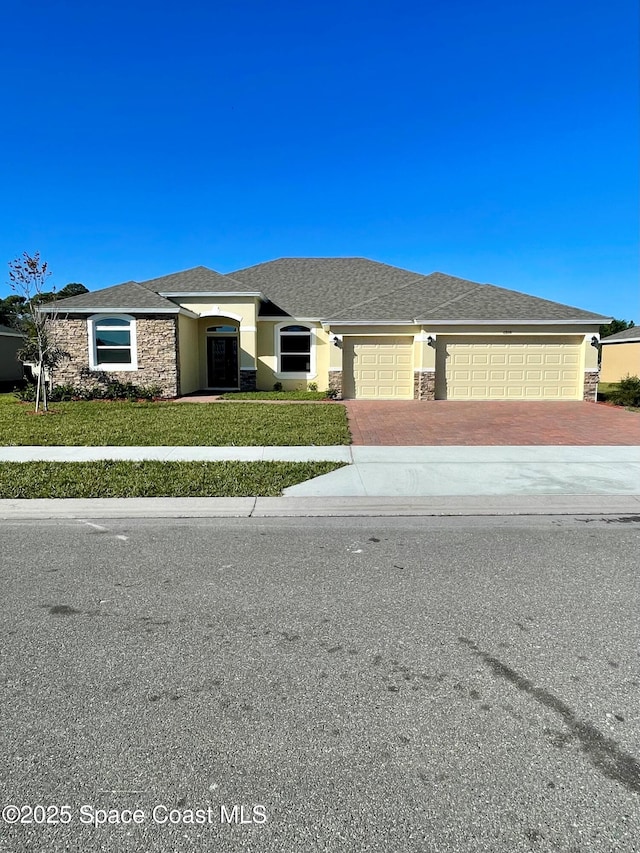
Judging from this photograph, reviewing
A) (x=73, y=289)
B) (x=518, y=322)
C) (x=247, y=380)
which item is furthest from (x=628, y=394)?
(x=73, y=289)

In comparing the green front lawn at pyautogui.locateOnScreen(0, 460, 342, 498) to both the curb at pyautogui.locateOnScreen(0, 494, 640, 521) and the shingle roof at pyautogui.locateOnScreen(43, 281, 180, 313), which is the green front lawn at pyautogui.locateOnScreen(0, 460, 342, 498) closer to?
the curb at pyautogui.locateOnScreen(0, 494, 640, 521)

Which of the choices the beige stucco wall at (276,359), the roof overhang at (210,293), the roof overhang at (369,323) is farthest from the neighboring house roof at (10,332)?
the roof overhang at (369,323)

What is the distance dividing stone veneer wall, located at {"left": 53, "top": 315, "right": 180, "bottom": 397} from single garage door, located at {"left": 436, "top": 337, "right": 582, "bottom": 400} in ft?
33.2

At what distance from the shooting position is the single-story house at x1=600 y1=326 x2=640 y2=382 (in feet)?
94.1

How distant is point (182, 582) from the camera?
4441 millimetres

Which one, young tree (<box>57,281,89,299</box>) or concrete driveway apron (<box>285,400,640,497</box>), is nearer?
concrete driveway apron (<box>285,400,640,497</box>)

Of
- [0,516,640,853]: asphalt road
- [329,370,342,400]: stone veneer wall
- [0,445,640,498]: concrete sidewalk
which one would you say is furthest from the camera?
[329,370,342,400]: stone veneer wall

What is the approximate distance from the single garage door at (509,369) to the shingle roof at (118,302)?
1053 centimetres

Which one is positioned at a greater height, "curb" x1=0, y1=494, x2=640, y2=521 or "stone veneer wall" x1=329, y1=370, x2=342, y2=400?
"stone veneer wall" x1=329, y1=370, x2=342, y2=400

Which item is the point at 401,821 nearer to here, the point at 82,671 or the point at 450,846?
the point at 450,846

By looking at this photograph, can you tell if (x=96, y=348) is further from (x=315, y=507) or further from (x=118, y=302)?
(x=315, y=507)

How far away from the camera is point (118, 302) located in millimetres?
19938

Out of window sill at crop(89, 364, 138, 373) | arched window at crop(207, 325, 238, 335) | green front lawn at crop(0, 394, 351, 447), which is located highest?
arched window at crop(207, 325, 238, 335)

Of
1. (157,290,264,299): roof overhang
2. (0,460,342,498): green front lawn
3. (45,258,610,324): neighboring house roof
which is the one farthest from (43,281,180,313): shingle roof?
(0,460,342,498): green front lawn
